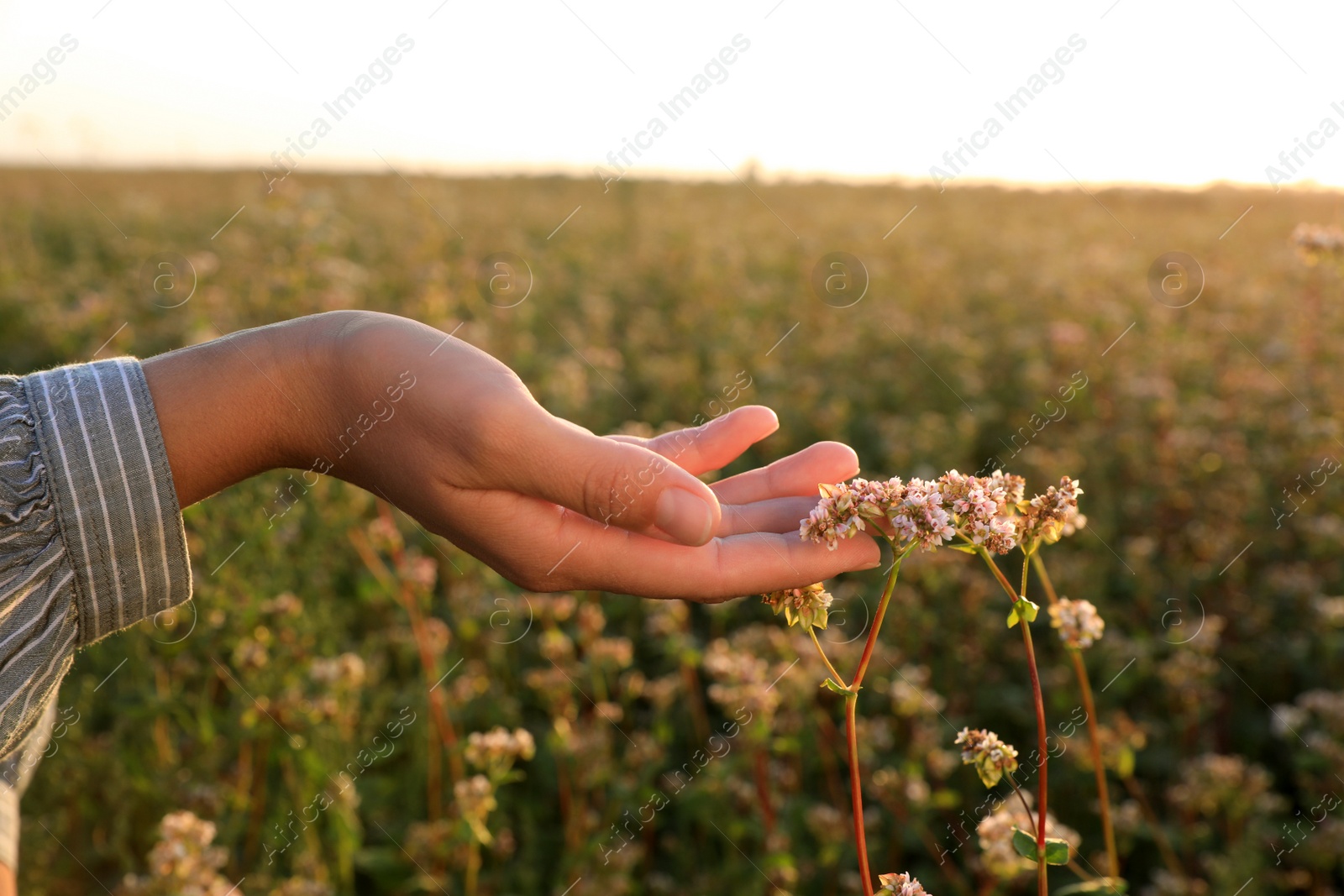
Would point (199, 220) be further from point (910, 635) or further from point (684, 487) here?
point (684, 487)

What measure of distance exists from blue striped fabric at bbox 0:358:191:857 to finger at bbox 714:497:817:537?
89 centimetres

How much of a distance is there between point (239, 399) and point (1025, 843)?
1.33 m

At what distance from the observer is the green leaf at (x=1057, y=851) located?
117 cm

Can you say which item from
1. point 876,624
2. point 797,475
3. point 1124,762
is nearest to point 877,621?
point 876,624

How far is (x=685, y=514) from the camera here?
1277 millimetres

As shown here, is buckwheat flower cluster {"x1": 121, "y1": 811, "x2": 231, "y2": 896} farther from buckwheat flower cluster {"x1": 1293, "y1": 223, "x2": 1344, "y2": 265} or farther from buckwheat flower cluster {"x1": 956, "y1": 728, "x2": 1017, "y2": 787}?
buckwheat flower cluster {"x1": 1293, "y1": 223, "x2": 1344, "y2": 265}

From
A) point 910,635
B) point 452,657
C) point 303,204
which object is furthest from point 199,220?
point 910,635

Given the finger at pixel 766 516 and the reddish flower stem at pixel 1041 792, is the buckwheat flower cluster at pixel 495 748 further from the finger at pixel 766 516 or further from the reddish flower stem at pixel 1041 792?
the reddish flower stem at pixel 1041 792

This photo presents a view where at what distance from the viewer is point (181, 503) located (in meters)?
1.46

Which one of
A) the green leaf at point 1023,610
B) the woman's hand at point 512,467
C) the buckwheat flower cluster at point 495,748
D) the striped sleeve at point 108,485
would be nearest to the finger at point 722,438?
the woman's hand at point 512,467

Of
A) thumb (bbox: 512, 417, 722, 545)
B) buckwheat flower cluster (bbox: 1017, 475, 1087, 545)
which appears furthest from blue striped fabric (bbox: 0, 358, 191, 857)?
buckwheat flower cluster (bbox: 1017, 475, 1087, 545)

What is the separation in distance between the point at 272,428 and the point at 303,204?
2.73 metres

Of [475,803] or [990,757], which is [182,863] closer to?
[475,803]

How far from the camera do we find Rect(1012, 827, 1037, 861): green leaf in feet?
3.92
